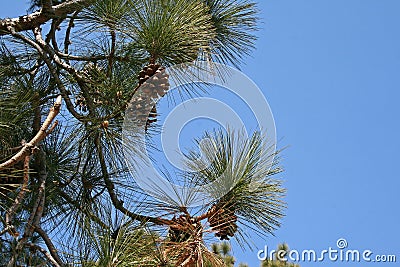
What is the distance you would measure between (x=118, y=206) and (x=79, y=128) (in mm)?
212

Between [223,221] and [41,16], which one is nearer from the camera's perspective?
[223,221]

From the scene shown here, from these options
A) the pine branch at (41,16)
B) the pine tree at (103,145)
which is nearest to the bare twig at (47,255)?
the pine tree at (103,145)

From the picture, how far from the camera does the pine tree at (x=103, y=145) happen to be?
1572 mm

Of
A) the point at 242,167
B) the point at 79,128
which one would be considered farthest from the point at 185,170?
the point at 79,128

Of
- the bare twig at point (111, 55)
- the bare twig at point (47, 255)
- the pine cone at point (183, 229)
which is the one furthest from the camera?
the bare twig at point (111, 55)

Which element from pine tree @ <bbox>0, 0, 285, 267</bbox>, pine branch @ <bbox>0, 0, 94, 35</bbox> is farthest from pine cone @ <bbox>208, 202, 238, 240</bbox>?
pine branch @ <bbox>0, 0, 94, 35</bbox>

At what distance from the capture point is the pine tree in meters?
1.57

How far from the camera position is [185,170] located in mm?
1768

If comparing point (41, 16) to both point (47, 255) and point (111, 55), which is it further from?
point (47, 255)

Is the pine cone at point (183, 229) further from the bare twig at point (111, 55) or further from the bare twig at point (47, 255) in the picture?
the bare twig at point (111, 55)

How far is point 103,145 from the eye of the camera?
6.09 ft

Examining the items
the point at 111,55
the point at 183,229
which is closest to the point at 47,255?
the point at 183,229

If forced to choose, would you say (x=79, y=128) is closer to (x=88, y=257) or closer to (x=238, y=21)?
(x=88, y=257)

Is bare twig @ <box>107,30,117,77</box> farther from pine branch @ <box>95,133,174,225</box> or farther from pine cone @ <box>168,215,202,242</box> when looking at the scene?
pine cone @ <box>168,215,202,242</box>
